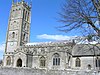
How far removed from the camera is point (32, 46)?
55.3 metres

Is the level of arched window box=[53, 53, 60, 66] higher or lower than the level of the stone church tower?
lower

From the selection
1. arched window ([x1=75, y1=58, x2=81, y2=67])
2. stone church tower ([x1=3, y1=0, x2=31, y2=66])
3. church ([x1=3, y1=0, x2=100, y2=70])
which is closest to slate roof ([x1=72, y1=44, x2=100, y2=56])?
church ([x1=3, y1=0, x2=100, y2=70])

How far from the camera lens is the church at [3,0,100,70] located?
43375 millimetres

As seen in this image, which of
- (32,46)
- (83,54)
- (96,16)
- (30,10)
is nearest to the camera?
(96,16)

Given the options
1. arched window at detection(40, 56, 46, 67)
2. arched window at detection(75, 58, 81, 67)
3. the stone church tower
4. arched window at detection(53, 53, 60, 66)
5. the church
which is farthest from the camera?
the stone church tower

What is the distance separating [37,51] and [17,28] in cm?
1248

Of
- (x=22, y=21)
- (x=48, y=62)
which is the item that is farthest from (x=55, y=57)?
(x=22, y=21)

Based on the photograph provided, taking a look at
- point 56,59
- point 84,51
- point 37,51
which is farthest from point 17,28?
point 84,51

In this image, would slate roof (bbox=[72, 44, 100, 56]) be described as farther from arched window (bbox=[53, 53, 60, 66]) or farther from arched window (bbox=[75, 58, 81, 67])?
arched window (bbox=[53, 53, 60, 66])

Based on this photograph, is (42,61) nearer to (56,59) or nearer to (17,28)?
(56,59)

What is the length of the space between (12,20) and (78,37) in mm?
50724

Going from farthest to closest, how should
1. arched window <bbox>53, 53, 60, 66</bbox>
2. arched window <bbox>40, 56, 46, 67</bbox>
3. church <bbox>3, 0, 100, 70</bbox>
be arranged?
arched window <bbox>40, 56, 46, 67</bbox> → arched window <bbox>53, 53, 60, 66</bbox> → church <bbox>3, 0, 100, 70</bbox>

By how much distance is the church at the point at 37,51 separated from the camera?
4338cm

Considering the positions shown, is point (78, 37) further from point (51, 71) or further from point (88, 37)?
point (51, 71)
